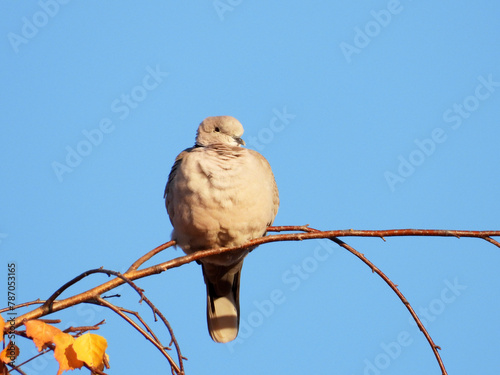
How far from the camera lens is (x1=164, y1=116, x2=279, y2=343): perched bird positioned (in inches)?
156

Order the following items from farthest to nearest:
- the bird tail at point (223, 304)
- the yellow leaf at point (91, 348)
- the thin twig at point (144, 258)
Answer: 1. the bird tail at point (223, 304)
2. the thin twig at point (144, 258)
3. the yellow leaf at point (91, 348)

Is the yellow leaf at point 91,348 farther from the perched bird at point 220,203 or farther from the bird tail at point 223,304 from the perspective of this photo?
the bird tail at point 223,304

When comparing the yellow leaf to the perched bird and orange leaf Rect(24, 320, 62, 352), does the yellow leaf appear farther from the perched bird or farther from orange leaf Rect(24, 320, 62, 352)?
the perched bird

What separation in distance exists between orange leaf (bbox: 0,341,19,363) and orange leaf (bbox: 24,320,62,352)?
0.22 ft

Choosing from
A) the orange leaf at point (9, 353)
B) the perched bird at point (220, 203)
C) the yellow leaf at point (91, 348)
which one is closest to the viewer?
the orange leaf at point (9, 353)

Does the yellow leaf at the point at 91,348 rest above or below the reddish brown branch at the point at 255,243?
below

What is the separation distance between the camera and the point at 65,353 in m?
2.20

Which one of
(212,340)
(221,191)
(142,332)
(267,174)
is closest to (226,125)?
(267,174)

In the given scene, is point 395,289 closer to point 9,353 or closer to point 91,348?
point 91,348

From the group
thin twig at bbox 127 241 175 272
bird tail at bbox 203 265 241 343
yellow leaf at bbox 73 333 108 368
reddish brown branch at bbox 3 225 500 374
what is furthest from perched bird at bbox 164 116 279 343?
yellow leaf at bbox 73 333 108 368

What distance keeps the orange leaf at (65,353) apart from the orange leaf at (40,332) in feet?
0.07

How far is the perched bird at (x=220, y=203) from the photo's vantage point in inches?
156

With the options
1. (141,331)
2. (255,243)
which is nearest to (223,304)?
(255,243)

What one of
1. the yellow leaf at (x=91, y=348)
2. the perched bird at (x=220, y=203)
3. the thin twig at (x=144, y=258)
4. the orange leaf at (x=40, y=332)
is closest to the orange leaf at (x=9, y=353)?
the orange leaf at (x=40, y=332)
